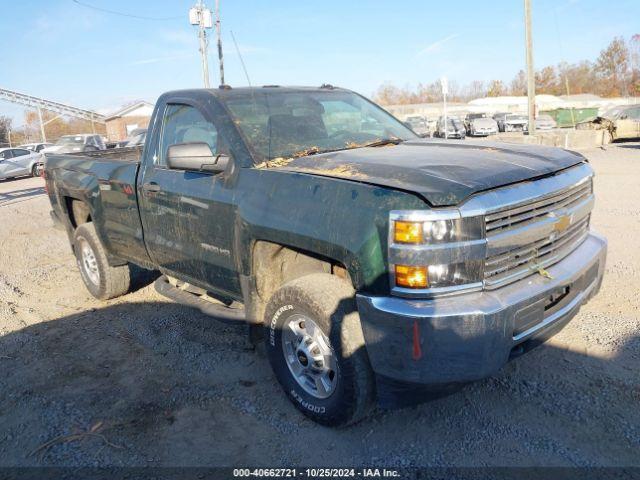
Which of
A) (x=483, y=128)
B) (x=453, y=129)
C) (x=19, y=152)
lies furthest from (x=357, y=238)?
(x=483, y=128)

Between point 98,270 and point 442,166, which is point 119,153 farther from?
point 442,166

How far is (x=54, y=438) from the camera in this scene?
324 cm

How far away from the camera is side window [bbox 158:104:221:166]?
12.8 feet

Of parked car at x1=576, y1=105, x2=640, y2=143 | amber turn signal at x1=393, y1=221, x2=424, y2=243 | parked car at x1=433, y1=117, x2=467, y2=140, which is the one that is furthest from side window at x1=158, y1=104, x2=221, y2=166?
parked car at x1=433, y1=117, x2=467, y2=140

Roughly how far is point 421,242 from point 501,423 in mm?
1334

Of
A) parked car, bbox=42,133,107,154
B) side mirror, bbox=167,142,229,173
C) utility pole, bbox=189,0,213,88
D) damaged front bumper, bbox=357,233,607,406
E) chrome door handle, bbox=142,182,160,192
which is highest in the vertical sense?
utility pole, bbox=189,0,213,88

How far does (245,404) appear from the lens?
3.51m

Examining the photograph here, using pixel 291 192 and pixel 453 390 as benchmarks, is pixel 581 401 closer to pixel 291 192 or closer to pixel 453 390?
pixel 453 390

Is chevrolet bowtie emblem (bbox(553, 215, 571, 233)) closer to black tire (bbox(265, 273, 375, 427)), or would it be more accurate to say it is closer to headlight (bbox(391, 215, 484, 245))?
headlight (bbox(391, 215, 484, 245))

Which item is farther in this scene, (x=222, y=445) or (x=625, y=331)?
(x=625, y=331)

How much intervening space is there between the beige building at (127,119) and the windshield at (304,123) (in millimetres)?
54032

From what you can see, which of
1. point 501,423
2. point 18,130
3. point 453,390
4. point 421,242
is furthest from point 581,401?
point 18,130

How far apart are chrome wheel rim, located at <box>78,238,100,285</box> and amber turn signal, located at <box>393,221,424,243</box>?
4.13 metres

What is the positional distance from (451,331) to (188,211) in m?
2.19
